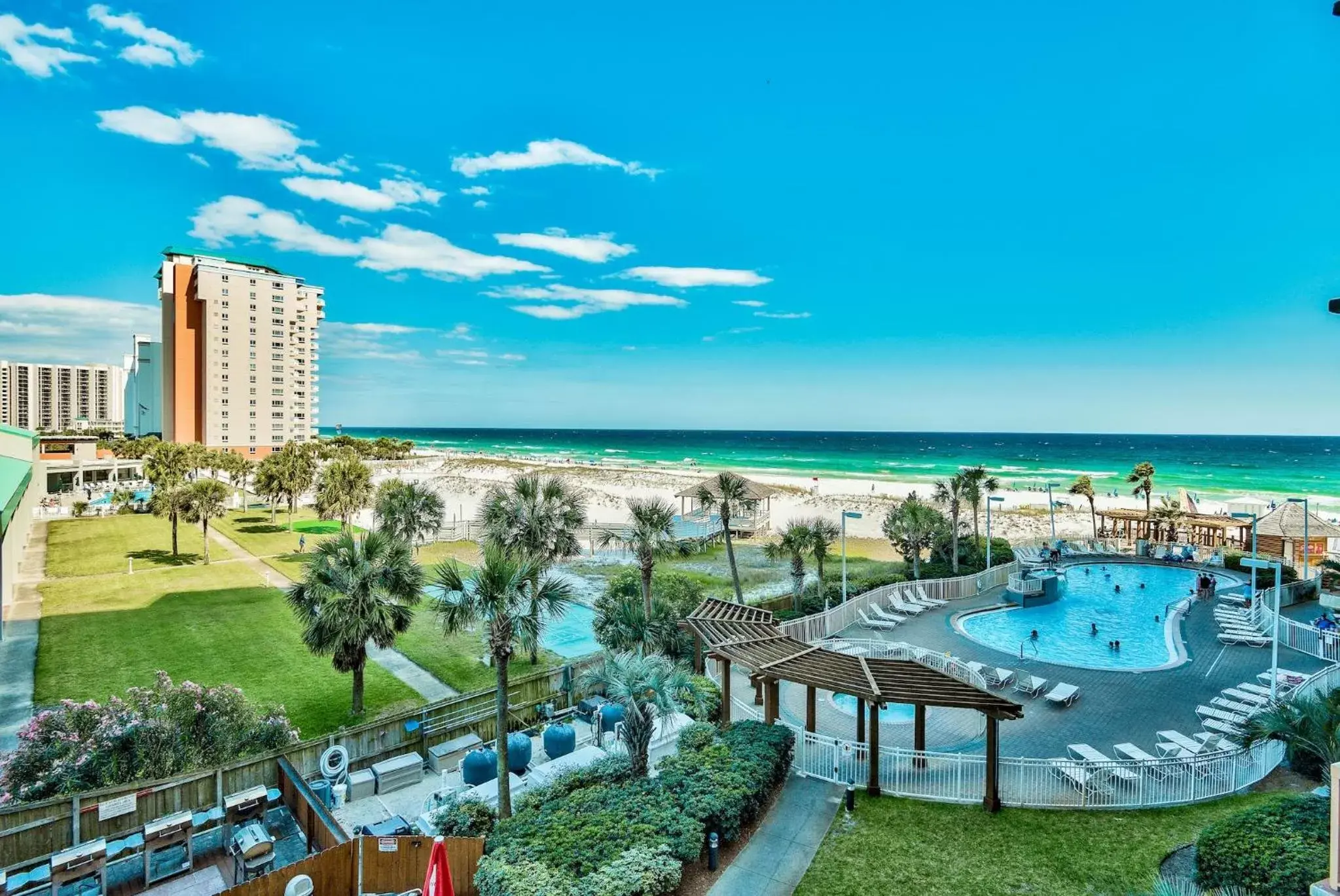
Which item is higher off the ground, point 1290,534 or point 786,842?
point 1290,534

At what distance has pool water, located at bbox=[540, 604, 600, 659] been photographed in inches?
757

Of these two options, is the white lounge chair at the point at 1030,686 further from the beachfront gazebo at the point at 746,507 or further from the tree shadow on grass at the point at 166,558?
the tree shadow on grass at the point at 166,558

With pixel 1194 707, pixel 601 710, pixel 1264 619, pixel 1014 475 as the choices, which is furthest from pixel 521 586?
pixel 1014 475

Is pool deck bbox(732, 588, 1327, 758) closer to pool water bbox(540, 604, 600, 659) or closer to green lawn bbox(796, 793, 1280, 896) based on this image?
green lawn bbox(796, 793, 1280, 896)

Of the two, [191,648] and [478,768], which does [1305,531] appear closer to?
[478,768]

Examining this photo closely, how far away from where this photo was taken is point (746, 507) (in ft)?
71.0

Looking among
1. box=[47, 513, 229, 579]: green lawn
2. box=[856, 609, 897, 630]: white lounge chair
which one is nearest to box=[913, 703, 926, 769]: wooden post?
A: box=[856, 609, 897, 630]: white lounge chair

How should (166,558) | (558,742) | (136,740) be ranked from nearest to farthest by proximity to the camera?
(136,740) → (558,742) → (166,558)

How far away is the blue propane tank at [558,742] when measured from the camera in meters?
12.6

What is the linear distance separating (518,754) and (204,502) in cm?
2592

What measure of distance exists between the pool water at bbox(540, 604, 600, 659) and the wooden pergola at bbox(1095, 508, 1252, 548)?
3163 cm

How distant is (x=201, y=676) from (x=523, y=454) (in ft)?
367

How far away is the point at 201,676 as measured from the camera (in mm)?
16391

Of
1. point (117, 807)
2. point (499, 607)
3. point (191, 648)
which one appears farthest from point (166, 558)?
point (499, 607)
